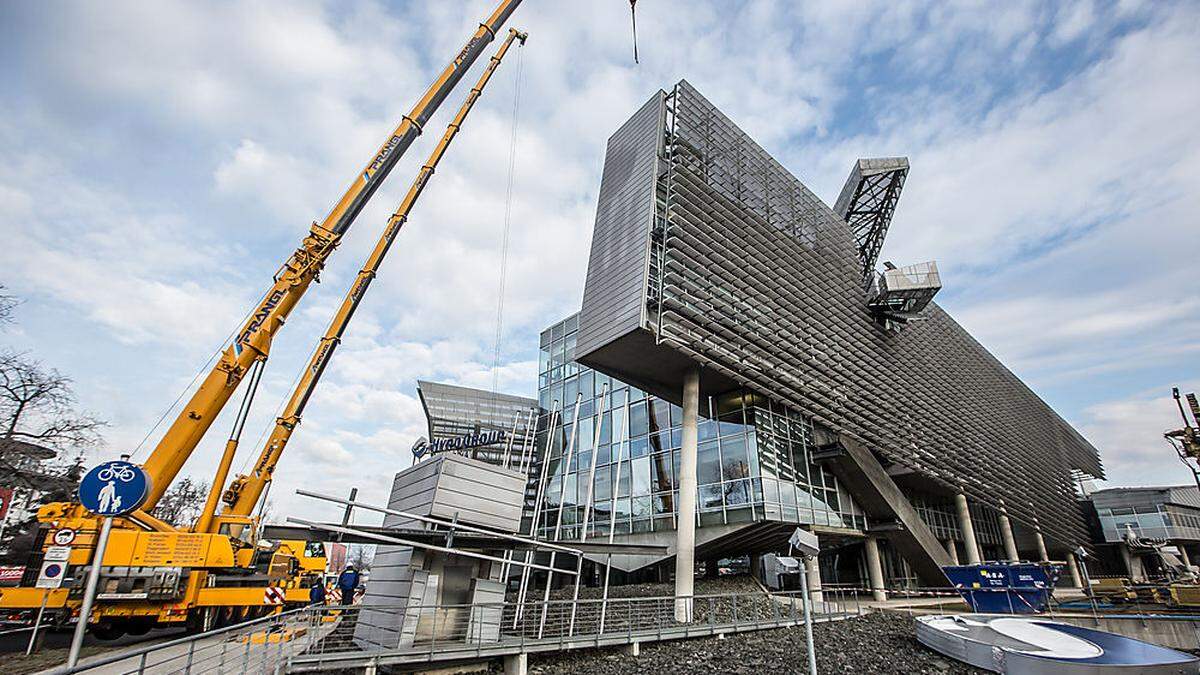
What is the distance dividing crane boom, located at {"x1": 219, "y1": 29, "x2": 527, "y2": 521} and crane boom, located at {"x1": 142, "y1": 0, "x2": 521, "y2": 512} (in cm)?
256

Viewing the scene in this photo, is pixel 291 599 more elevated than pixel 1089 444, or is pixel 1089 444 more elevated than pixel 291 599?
pixel 1089 444

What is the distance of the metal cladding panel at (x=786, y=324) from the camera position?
76.1 ft

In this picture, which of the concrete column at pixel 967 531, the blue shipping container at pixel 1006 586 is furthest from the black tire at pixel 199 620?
the concrete column at pixel 967 531

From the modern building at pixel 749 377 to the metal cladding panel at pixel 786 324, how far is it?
11 centimetres

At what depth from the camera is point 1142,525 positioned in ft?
187

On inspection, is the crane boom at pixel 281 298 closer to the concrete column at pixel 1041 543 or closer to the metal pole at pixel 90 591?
the metal pole at pixel 90 591

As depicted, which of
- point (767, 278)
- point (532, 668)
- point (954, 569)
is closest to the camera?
point (532, 668)

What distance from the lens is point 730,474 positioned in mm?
24984

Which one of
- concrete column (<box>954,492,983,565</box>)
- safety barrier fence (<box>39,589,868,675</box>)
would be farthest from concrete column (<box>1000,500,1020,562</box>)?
safety barrier fence (<box>39,589,868,675</box>)

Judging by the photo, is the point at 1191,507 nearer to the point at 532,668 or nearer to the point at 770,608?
the point at 770,608

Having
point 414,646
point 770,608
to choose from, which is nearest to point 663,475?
point 770,608

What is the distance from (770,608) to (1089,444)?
240 feet

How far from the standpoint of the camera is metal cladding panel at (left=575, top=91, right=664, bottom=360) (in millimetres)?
22500

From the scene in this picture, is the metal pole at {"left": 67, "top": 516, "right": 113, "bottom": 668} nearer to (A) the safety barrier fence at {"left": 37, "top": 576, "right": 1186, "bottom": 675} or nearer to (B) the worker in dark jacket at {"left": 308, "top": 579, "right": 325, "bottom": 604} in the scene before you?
(A) the safety barrier fence at {"left": 37, "top": 576, "right": 1186, "bottom": 675}
